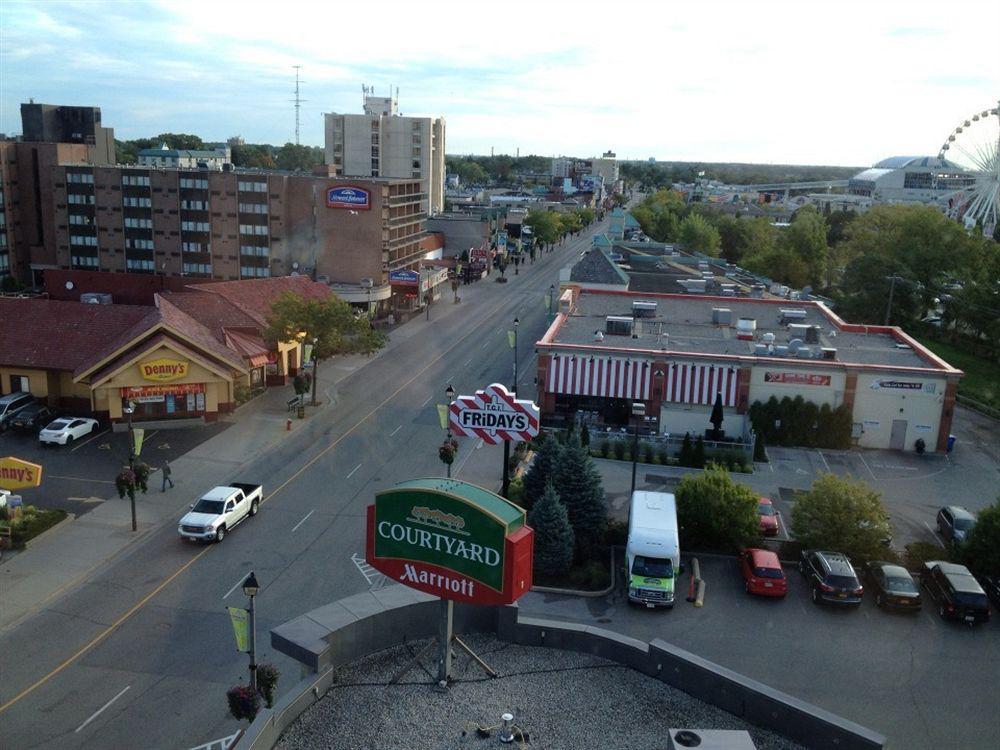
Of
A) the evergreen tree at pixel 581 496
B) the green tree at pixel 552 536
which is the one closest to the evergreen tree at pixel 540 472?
the evergreen tree at pixel 581 496

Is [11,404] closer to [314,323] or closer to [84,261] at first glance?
[314,323]

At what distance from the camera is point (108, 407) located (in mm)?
41125

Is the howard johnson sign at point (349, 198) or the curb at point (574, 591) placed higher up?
the howard johnson sign at point (349, 198)

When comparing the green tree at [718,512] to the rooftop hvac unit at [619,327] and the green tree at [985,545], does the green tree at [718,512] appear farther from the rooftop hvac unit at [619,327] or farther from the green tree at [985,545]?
the rooftop hvac unit at [619,327]

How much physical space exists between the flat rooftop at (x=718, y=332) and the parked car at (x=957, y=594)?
16.6 metres

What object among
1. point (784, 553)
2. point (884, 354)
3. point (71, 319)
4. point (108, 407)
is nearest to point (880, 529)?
point (784, 553)

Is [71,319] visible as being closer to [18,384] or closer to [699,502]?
[18,384]

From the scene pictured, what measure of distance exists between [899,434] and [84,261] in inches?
2630

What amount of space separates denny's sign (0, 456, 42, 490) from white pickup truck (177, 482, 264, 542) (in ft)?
15.4

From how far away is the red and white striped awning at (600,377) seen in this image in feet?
145

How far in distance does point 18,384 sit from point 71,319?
13.2 feet

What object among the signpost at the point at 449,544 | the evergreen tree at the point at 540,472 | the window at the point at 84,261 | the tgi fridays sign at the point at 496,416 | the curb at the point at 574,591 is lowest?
the curb at the point at 574,591

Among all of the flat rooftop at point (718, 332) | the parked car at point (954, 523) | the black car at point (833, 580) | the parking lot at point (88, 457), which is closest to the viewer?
the black car at point (833, 580)

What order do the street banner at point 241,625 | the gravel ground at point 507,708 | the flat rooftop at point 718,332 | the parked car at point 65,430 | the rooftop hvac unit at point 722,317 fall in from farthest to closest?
1. the rooftop hvac unit at point 722,317
2. the flat rooftop at point 718,332
3. the parked car at point 65,430
4. the street banner at point 241,625
5. the gravel ground at point 507,708
